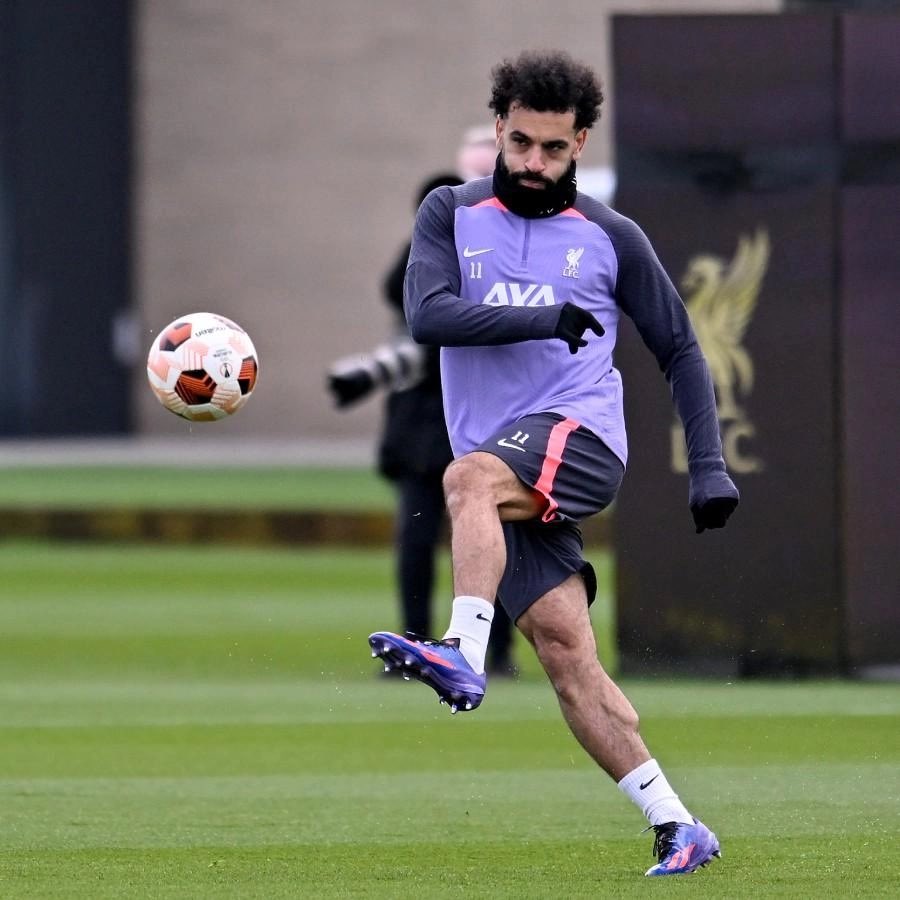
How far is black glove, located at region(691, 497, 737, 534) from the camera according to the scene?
19.3ft

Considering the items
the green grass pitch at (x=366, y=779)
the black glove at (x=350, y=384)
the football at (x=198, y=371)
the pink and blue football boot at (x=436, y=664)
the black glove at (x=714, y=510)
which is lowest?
the green grass pitch at (x=366, y=779)

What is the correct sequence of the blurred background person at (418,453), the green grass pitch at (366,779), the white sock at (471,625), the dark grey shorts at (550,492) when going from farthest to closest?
1. the blurred background person at (418,453)
2. the green grass pitch at (366,779)
3. the dark grey shorts at (550,492)
4. the white sock at (471,625)

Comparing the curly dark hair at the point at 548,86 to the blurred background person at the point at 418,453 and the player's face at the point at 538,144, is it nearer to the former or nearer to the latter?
the player's face at the point at 538,144

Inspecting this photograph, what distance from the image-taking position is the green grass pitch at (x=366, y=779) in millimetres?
6066

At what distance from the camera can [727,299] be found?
10797mm

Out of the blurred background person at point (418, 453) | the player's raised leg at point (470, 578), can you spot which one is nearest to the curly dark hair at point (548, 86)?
the player's raised leg at point (470, 578)

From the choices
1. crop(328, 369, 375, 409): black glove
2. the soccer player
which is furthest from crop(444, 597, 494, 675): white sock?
crop(328, 369, 375, 409): black glove

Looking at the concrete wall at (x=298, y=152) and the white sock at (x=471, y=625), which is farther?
the concrete wall at (x=298, y=152)

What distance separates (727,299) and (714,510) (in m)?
4.99

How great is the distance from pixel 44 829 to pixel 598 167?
26633 millimetres

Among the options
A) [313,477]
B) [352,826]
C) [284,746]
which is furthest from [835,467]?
[313,477]

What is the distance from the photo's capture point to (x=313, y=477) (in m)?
26.8

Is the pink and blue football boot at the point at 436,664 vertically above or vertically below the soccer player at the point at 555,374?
below

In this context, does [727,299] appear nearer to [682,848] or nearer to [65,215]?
[682,848]
